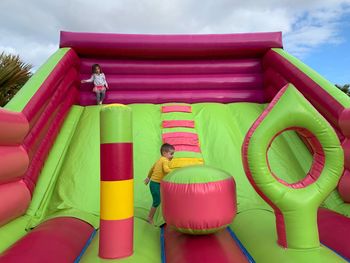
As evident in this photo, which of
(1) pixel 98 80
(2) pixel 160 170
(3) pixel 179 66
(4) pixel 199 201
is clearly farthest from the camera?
(3) pixel 179 66

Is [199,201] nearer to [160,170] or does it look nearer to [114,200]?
[114,200]

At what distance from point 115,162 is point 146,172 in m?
1.44

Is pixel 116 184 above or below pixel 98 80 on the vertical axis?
below

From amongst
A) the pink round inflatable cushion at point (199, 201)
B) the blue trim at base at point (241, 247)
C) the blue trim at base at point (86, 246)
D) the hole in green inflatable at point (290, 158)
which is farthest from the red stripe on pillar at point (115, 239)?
the hole in green inflatable at point (290, 158)

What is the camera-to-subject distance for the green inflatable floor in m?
1.96

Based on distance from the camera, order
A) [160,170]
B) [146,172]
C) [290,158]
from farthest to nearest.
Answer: [290,158], [146,172], [160,170]

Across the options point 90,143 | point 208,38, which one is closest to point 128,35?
point 208,38

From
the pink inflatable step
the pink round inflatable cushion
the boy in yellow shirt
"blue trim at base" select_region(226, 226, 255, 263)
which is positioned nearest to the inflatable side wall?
the pink inflatable step

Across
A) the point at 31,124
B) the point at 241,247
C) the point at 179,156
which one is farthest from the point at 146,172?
the point at 241,247

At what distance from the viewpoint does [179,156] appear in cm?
343

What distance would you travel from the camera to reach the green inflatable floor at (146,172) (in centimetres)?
196

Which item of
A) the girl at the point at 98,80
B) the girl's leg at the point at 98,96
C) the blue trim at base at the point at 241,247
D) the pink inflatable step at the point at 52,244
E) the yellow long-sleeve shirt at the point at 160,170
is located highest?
the girl at the point at 98,80

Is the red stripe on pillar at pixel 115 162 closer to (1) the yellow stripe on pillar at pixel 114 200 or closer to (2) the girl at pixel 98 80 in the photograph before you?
(1) the yellow stripe on pillar at pixel 114 200

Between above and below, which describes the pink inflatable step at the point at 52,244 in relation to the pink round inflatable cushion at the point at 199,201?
below
